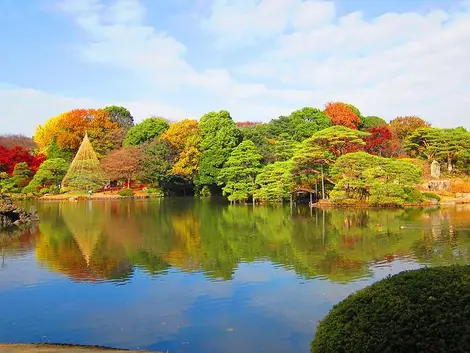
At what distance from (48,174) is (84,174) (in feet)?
10.6

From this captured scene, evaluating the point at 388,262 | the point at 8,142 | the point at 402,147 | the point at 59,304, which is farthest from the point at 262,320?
the point at 8,142

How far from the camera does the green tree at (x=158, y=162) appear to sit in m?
38.9

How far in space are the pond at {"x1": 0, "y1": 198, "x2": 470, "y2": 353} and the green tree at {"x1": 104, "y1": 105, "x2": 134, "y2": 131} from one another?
1435 inches

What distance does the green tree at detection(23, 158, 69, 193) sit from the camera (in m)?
39.3

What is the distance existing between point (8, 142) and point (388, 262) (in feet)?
226

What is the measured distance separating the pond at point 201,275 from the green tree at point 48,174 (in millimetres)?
21269

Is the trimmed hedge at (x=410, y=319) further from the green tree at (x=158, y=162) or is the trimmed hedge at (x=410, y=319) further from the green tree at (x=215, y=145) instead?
the green tree at (x=158, y=162)

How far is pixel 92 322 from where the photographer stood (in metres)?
7.29

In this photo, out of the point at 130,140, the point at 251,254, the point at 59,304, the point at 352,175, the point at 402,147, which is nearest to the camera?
the point at 59,304

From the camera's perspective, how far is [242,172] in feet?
104

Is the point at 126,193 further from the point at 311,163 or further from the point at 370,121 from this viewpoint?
the point at 370,121

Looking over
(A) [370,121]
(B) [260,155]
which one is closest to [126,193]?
(B) [260,155]

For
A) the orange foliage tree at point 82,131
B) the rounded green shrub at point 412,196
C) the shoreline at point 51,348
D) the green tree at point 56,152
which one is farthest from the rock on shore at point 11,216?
the orange foliage tree at point 82,131

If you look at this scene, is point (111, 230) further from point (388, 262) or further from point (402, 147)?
point (402, 147)
